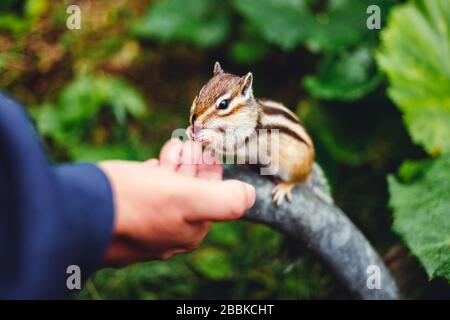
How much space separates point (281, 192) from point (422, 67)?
3.65 ft

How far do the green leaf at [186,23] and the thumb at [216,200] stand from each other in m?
2.25

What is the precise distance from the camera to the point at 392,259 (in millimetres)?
2078

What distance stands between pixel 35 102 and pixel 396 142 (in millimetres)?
2296

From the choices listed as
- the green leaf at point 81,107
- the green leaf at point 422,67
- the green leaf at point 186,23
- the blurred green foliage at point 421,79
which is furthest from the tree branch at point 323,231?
the green leaf at point 186,23

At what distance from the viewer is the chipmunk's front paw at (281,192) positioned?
140 cm

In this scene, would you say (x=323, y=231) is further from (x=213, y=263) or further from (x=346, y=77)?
(x=346, y=77)

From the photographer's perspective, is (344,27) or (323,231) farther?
(344,27)

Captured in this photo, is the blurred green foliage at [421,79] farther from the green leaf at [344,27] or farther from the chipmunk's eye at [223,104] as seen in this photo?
the chipmunk's eye at [223,104]

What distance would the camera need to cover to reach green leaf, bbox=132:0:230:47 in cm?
321

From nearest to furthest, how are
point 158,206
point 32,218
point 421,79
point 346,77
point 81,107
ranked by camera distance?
point 32,218 → point 158,206 → point 421,79 → point 346,77 → point 81,107

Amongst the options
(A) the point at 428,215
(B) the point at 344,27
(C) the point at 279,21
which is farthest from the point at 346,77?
(A) the point at 428,215

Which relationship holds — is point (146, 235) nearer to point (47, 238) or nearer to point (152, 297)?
point (47, 238)

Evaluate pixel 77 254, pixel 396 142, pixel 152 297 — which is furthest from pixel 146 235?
pixel 396 142

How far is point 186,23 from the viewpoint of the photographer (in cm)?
324
